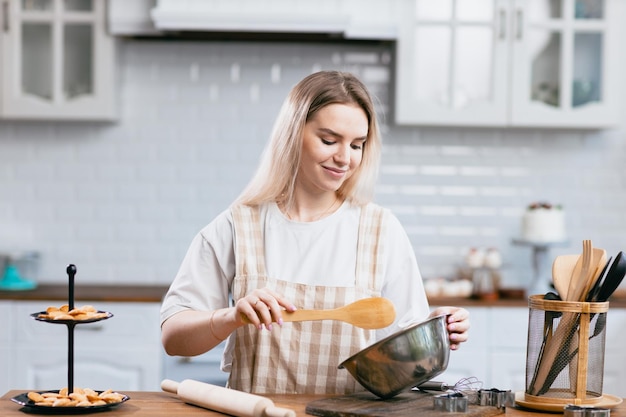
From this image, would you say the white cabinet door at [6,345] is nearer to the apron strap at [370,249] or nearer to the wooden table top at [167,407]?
the wooden table top at [167,407]

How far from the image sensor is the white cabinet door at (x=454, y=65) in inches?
175

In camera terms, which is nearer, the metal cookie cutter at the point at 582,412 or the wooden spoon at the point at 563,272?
the metal cookie cutter at the point at 582,412

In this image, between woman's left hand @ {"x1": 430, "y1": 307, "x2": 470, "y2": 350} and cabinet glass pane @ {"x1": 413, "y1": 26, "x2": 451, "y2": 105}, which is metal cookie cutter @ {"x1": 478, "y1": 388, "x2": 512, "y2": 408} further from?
cabinet glass pane @ {"x1": 413, "y1": 26, "x2": 451, "y2": 105}

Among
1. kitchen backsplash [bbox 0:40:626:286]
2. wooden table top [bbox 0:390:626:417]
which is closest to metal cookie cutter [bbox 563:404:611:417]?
wooden table top [bbox 0:390:626:417]

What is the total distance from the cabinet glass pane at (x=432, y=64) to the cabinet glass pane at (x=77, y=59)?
156 cm

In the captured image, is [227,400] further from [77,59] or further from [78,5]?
[78,5]

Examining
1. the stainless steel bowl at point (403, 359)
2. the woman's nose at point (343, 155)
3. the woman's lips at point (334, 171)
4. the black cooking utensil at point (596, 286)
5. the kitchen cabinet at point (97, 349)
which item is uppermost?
the woman's nose at point (343, 155)

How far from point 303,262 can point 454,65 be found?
2355 millimetres

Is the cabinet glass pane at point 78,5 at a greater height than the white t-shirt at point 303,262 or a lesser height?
greater

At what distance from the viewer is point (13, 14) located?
4469mm

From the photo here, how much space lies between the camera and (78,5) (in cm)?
448

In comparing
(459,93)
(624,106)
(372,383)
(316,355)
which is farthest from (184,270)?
(624,106)

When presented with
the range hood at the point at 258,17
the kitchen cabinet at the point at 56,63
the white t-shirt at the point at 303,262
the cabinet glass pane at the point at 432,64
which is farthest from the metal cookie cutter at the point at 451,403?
the kitchen cabinet at the point at 56,63

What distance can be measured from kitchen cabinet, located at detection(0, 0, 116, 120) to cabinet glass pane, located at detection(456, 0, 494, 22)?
1667mm
